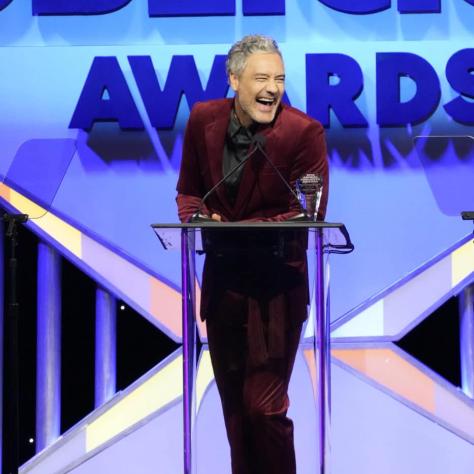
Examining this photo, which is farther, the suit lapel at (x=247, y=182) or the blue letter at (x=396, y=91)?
the blue letter at (x=396, y=91)

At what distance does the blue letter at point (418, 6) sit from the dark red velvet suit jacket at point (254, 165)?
4.23ft

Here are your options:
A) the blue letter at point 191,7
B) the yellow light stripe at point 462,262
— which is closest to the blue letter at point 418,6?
the blue letter at point 191,7

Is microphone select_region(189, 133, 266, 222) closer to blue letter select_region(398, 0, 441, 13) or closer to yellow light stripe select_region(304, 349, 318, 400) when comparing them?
yellow light stripe select_region(304, 349, 318, 400)

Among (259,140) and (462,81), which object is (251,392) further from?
(462,81)

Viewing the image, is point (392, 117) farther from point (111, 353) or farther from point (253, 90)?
point (111, 353)

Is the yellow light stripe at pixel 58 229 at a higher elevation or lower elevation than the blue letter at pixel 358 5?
lower

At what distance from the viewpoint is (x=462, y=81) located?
395cm

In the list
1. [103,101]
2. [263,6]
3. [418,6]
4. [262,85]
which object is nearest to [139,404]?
[103,101]

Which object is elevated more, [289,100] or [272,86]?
[289,100]

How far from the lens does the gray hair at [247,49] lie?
2.85 m

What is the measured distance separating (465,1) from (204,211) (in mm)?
2020

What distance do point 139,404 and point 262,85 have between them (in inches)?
71.6

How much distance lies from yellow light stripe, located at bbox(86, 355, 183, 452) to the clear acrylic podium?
1392 mm

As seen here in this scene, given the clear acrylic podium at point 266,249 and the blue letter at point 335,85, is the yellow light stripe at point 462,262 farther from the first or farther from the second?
the clear acrylic podium at point 266,249
